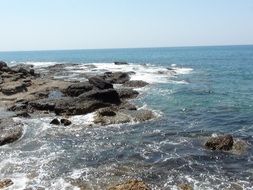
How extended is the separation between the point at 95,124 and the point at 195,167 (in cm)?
1311

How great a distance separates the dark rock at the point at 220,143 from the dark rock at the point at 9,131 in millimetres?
14634

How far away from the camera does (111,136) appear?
101 ft

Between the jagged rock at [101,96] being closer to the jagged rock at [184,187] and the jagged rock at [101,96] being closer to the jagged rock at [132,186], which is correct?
the jagged rock at [184,187]

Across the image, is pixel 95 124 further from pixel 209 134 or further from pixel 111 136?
pixel 209 134

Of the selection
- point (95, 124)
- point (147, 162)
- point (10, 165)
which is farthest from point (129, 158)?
point (95, 124)

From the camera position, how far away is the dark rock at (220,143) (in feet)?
86.7

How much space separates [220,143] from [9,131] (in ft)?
53.7

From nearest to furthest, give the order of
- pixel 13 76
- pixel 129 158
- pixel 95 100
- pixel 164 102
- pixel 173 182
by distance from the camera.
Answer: pixel 173 182
pixel 129 158
pixel 95 100
pixel 164 102
pixel 13 76

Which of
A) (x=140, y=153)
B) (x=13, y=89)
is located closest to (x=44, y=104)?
(x=13, y=89)

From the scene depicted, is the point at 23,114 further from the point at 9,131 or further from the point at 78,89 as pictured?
the point at 78,89

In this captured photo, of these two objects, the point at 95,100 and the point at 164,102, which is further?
the point at 164,102

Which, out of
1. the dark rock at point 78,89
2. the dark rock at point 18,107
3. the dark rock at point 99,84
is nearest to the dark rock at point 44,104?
the dark rock at point 18,107

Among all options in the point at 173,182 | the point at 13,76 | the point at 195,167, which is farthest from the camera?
the point at 13,76

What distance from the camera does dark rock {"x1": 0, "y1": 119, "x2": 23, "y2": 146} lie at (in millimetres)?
29822
